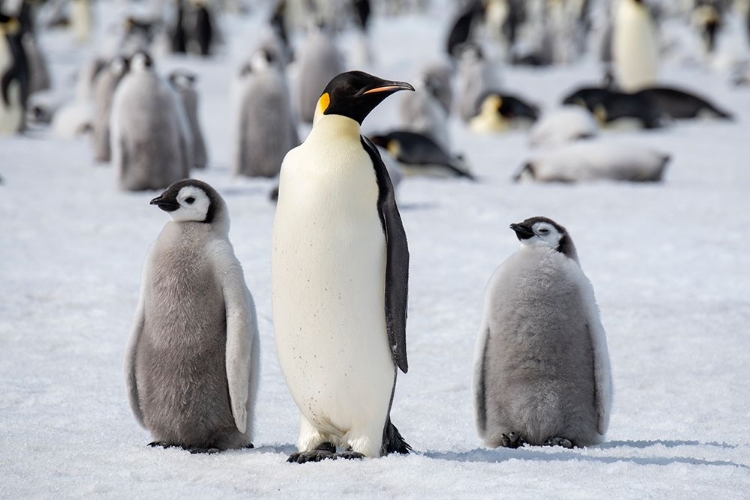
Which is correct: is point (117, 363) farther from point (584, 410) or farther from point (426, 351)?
point (584, 410)

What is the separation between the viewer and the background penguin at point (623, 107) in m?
14.8

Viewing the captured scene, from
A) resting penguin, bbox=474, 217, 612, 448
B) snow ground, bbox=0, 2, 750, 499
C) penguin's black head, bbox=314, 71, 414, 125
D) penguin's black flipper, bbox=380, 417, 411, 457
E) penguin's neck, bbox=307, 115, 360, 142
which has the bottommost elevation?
snow ground, bbox=0, 2, 750, 499

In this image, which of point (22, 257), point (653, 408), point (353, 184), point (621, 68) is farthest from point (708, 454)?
point (621, 68)

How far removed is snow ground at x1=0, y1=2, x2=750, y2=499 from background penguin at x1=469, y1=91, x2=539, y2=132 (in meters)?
4.09

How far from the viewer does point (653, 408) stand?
4305mm

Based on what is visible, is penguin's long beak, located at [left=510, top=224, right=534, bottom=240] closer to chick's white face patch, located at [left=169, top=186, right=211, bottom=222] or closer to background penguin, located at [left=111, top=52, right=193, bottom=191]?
chick's white face patch, located at [left=169, top=186, right=211, bottom=222]

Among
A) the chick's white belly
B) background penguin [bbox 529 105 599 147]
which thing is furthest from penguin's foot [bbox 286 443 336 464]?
background penguin [bbox 529 105 599 147]

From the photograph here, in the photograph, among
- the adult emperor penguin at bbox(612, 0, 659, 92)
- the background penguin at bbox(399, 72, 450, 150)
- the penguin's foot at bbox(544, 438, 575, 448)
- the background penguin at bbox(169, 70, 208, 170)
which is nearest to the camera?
the penguin's foot at bbox(544, 438, 575, 448)

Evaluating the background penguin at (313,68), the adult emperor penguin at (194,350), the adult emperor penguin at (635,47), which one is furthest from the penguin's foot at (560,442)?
the adult emperor penguin at (635,47)

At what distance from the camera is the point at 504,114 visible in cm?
1509

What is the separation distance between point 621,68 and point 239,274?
16783 mm

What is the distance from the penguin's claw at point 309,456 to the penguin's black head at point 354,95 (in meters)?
0.91

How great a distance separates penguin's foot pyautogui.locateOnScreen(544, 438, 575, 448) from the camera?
11.8 ft

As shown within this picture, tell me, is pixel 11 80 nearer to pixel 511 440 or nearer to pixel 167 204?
pixel 167 204
